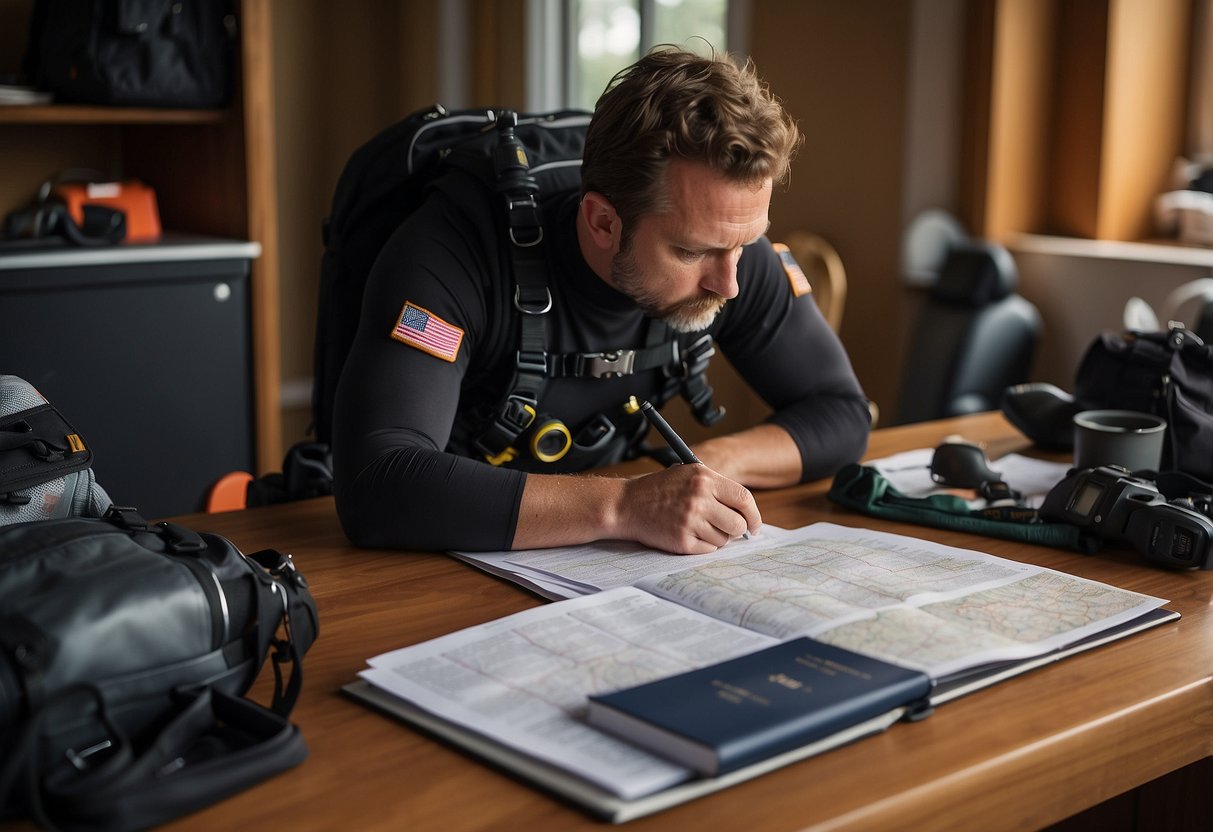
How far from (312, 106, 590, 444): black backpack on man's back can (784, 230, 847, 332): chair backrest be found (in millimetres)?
1436

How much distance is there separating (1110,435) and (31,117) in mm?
2484

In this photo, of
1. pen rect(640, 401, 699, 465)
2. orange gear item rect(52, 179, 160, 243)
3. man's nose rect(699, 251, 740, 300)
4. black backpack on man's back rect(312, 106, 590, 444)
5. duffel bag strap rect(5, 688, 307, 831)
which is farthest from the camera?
orange gear item rect(52, 179, 160, 243)

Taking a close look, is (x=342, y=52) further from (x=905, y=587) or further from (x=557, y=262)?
(x=905, y=587)

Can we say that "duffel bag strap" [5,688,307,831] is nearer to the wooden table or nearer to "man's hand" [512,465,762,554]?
the wooden table

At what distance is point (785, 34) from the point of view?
3682mm

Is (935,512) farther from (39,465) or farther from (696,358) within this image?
(39,465)

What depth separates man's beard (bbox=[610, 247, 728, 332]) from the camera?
5.31 ft

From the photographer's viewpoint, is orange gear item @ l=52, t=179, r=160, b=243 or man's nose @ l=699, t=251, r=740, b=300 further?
orange gear item @ l=52, t=179, r=160, b=243

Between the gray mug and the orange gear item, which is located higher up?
the orange gear item

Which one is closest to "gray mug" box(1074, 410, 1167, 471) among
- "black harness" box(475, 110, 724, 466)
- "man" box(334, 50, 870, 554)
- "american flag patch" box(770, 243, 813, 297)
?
"man" box(334, 50, 870, 554)

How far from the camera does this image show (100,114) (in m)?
3.01

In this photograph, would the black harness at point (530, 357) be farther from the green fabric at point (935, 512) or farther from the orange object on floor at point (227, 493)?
the orange object on floor at point (227, 493)

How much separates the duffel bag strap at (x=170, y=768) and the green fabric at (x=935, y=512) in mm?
836

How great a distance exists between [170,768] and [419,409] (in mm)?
701
